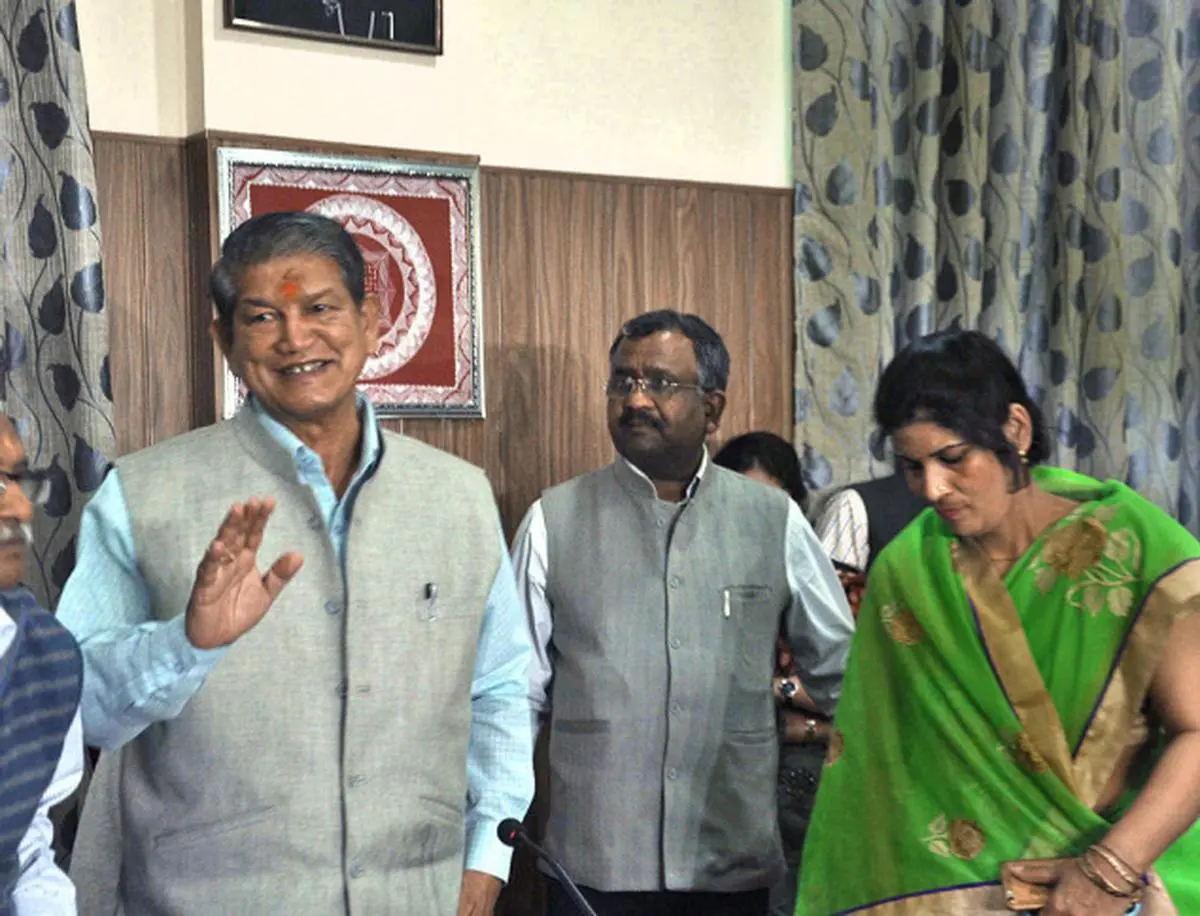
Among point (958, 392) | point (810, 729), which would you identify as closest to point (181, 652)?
point (958, 392)

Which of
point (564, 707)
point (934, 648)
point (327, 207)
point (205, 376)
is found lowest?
point (564, 707)

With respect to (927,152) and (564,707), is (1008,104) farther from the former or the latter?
(564,707)

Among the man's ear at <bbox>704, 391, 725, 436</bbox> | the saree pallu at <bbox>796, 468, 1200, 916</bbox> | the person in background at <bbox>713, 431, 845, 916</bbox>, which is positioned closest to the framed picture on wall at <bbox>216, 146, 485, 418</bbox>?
the man's ear at <bbox>704, 391, 725, 436</bbox>

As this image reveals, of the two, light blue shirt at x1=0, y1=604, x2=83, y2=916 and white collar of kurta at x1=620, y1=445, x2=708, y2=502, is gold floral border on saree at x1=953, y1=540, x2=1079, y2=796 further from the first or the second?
light blue shirt at x1=0, y1=604, x2=83, y2=916

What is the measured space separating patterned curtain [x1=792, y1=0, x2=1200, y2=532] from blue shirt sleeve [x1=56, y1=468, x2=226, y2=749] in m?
2.54

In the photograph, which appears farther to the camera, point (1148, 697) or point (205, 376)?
point (205, 376)

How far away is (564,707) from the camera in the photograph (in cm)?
285

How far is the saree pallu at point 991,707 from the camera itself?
2154mm

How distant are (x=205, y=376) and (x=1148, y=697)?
83.9 inches

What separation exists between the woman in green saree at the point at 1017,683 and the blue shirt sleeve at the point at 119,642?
40.2 inches

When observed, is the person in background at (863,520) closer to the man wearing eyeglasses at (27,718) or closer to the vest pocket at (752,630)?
the vest pocket at (752,630)

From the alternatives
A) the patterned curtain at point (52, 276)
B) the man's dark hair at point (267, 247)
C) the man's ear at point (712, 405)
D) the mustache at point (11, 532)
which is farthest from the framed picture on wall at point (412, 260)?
the mustache at point (11, 532)

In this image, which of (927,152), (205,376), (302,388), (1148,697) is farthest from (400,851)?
(927,152)

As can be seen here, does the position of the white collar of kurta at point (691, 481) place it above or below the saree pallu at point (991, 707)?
above
